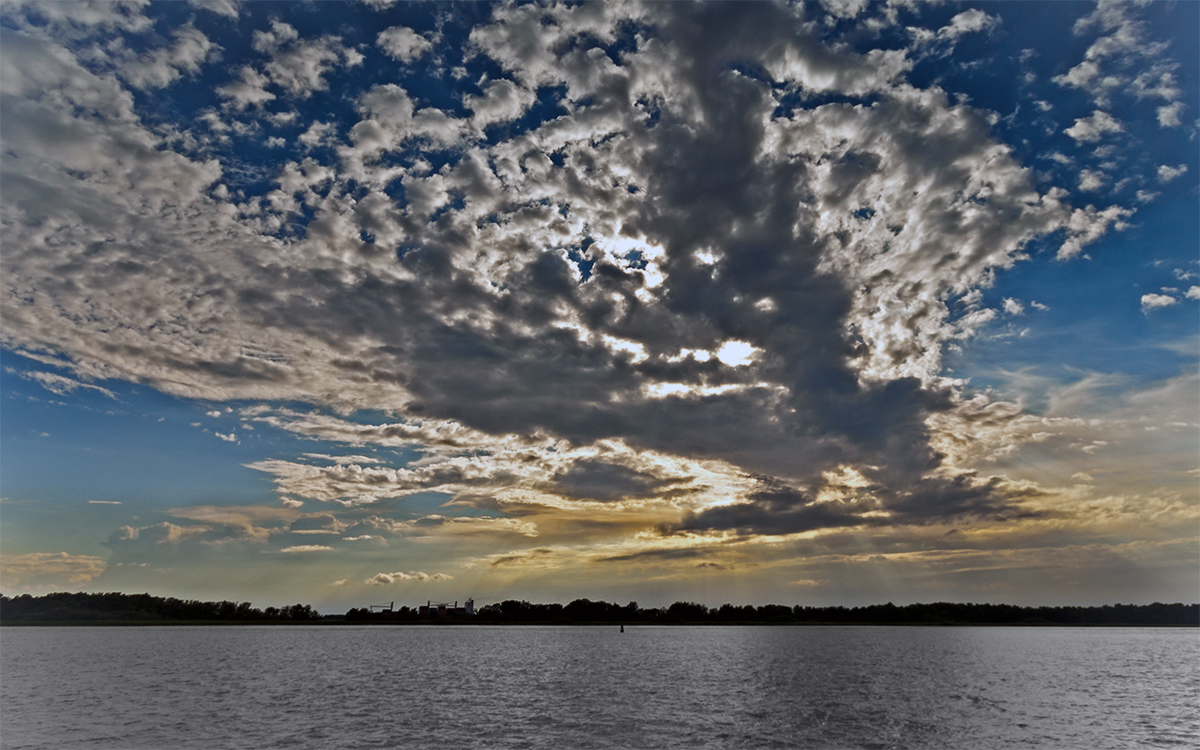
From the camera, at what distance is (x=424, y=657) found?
142m

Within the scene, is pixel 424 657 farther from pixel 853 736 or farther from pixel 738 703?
pixel 853 736

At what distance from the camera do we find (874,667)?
118 m

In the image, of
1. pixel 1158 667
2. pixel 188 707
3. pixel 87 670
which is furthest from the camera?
pixel 1158 667

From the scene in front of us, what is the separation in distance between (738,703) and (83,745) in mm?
56775

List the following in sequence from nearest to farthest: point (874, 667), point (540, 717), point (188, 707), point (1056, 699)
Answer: point (540, 717)
point (188, 707)
point (1056, 699)
point (874, 667)

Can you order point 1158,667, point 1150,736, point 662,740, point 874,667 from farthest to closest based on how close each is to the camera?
point 1158,667 → point 874,667 → point 1150,736 → point 662,740

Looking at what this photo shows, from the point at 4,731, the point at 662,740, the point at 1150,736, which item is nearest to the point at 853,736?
the point at 662,740

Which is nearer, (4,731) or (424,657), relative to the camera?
(4,731)

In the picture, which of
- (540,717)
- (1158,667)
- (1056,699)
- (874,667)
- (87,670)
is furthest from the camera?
(1158,667)

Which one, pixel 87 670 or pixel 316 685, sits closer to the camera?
pixel 316 685

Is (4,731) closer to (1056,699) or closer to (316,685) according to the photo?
(316,685)

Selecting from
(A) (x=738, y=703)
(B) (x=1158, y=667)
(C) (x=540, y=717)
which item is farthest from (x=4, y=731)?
(B) (x=1158, y=667)

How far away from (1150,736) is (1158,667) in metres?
101

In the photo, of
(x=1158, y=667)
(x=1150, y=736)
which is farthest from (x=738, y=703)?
(x=1158, y=667)
